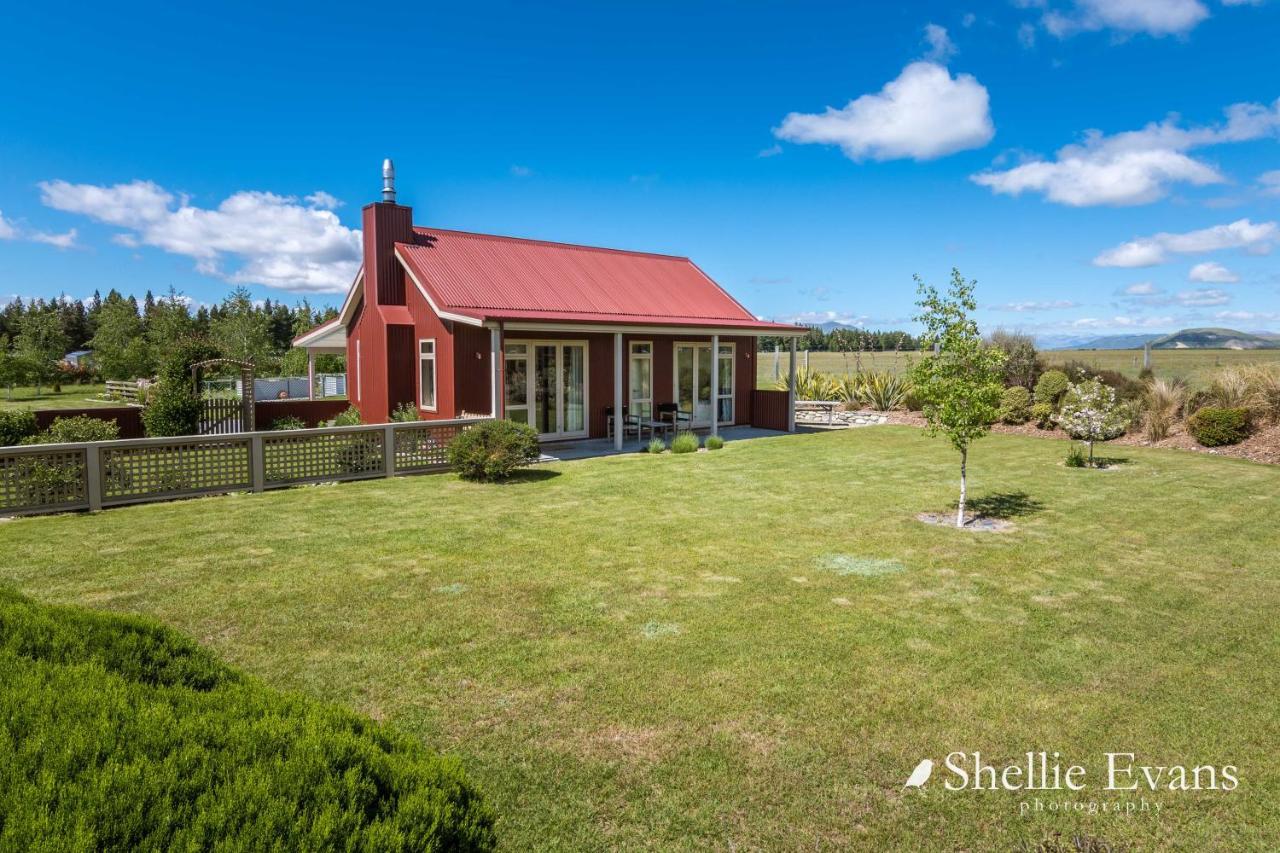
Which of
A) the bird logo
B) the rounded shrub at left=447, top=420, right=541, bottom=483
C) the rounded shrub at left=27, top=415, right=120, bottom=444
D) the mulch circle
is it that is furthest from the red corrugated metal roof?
the bird logo

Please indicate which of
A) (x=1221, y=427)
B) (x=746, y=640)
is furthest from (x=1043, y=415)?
(x=746, y=640)

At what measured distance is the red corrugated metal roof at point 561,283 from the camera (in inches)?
607

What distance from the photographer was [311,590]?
19.5ft

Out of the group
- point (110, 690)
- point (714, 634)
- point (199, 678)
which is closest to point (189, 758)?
point (110, 690)

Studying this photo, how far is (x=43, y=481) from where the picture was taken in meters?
8.77

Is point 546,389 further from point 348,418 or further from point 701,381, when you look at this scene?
point 348,418

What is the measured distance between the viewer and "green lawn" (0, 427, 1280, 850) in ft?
10.6

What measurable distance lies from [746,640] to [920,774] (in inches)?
65.4

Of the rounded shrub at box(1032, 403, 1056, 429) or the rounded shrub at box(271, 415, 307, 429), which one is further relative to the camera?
the rounded shrub at box(1032, 403, 1056, 429)

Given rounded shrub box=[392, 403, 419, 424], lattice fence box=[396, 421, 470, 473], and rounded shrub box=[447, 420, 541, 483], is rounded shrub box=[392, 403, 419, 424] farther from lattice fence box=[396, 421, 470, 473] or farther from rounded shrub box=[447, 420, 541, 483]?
rounded shrub box=[447, 420, 541, 483]

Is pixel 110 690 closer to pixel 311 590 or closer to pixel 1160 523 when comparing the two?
pixel 311 590

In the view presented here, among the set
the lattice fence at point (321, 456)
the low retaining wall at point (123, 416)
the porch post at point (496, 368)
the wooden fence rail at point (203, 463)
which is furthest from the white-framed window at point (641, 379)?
the low retaining wall at point (123, 416)

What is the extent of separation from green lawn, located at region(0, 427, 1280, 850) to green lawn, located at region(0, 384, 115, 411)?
23.6 metres

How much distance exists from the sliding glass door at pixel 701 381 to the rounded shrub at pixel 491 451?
6.91 m
